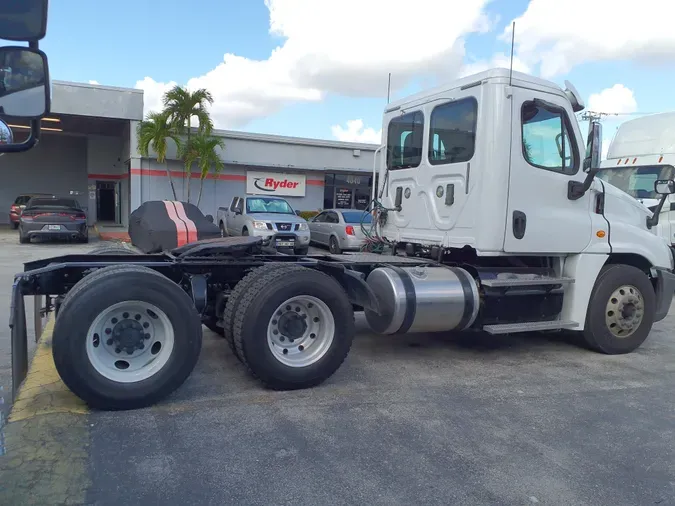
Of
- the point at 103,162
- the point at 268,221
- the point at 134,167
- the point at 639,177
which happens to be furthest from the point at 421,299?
the point at 103,162

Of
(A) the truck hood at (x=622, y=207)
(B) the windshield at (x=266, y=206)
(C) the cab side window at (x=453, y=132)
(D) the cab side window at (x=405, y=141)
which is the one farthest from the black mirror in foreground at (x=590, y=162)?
(B) the windshield at (x=266, y=206)

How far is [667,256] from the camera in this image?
7.02m

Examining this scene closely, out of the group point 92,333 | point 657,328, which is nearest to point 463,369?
point 92,333

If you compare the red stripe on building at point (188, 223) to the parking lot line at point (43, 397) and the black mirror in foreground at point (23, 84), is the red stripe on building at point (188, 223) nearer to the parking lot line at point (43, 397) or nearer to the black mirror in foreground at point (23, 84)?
the parking lot line at point (43, 397)

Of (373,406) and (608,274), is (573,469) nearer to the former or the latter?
(373,406)

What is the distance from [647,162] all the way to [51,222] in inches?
672

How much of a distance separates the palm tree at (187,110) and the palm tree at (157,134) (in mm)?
307

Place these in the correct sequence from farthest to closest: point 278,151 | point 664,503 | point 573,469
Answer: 1. point 278,151
2. point 573,469
3. point 664,503

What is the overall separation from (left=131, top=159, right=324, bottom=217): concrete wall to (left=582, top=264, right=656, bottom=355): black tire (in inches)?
808

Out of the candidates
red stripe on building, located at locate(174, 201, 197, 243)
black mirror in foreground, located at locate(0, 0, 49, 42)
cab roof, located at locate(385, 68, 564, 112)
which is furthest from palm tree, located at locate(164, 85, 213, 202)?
black mirror in foreground, located at locate(0, 0, 49, 42)

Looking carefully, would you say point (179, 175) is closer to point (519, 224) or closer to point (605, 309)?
point (519, 224)

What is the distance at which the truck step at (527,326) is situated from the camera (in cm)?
591

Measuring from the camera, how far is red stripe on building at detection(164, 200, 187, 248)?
7820 mm

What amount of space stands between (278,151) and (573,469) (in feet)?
77.3
